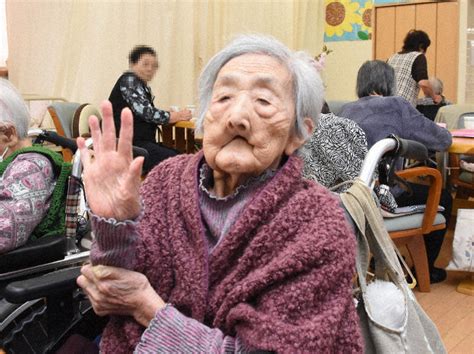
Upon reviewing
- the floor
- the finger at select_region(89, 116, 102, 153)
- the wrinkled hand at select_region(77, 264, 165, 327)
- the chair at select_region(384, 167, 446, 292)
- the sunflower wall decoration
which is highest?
the sunflower wall decoration

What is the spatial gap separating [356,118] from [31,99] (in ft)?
9.09

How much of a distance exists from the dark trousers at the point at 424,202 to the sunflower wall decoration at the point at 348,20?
12.2ft

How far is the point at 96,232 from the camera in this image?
0.88m

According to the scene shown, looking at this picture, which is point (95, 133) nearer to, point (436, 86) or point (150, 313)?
point (150, 313)

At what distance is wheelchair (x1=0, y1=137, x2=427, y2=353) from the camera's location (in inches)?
42.4

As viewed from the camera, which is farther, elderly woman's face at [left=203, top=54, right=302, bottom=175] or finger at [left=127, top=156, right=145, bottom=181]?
elderly woman's face at [left=203, top=54, right=302, bottom=175]

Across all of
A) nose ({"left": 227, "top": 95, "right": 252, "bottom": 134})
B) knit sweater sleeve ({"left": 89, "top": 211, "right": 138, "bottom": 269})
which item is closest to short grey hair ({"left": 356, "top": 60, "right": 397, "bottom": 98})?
nose ({"left": 227, "top": 95, "right": 252, "bottom": 134})

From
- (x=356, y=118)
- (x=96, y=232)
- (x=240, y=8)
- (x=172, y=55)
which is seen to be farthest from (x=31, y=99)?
(x=96, y=232)

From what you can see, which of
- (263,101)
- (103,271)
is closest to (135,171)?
(103,271)

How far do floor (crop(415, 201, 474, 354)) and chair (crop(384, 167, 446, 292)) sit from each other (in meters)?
0.16

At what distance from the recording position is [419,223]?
254cm

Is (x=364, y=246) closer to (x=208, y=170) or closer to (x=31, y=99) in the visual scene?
(x=208, y=170)

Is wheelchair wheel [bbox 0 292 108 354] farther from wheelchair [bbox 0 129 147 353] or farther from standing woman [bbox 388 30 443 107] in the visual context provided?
standing woman [bbox 388 30 443 107]

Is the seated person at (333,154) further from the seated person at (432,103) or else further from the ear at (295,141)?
the seated person at (432,103)
